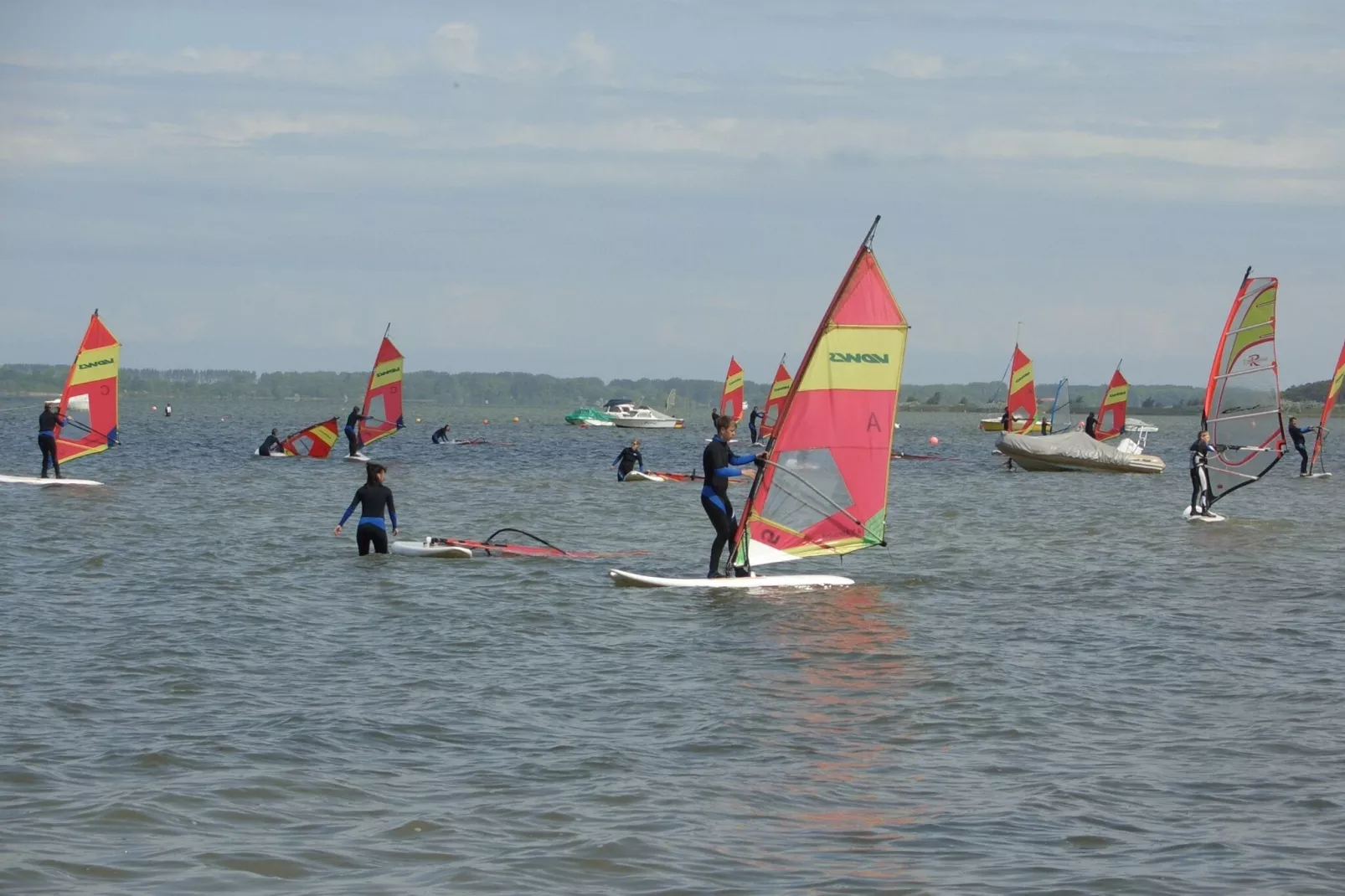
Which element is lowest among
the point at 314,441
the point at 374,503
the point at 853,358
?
the point at 314,441

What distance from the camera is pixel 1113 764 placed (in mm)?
9805

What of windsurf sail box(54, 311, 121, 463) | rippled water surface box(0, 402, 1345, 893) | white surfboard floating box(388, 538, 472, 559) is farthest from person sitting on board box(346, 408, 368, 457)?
white surfboard floating box(388, 538, 472, 559)

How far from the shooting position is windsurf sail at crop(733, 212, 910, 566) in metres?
17.0

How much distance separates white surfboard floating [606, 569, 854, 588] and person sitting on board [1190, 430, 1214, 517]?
11.8 meters

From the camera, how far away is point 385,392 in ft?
157

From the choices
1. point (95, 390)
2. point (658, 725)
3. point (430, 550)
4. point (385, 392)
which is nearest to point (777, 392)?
point (385, 392)

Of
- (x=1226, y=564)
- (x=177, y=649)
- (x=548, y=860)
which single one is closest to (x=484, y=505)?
(x=1226, y=564)

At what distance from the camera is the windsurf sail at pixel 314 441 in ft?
157

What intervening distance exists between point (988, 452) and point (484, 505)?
128 feet

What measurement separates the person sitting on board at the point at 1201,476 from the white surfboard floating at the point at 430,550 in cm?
1365

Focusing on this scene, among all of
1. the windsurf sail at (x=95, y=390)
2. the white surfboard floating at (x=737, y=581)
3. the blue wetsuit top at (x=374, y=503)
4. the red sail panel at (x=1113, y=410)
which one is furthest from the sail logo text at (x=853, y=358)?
the red sail panel at (x=1113, y=410)

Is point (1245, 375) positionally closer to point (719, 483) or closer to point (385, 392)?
point (719, 483)

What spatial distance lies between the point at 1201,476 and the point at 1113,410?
108 ft

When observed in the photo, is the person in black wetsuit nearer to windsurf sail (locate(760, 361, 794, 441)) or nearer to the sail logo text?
the sail logo text
